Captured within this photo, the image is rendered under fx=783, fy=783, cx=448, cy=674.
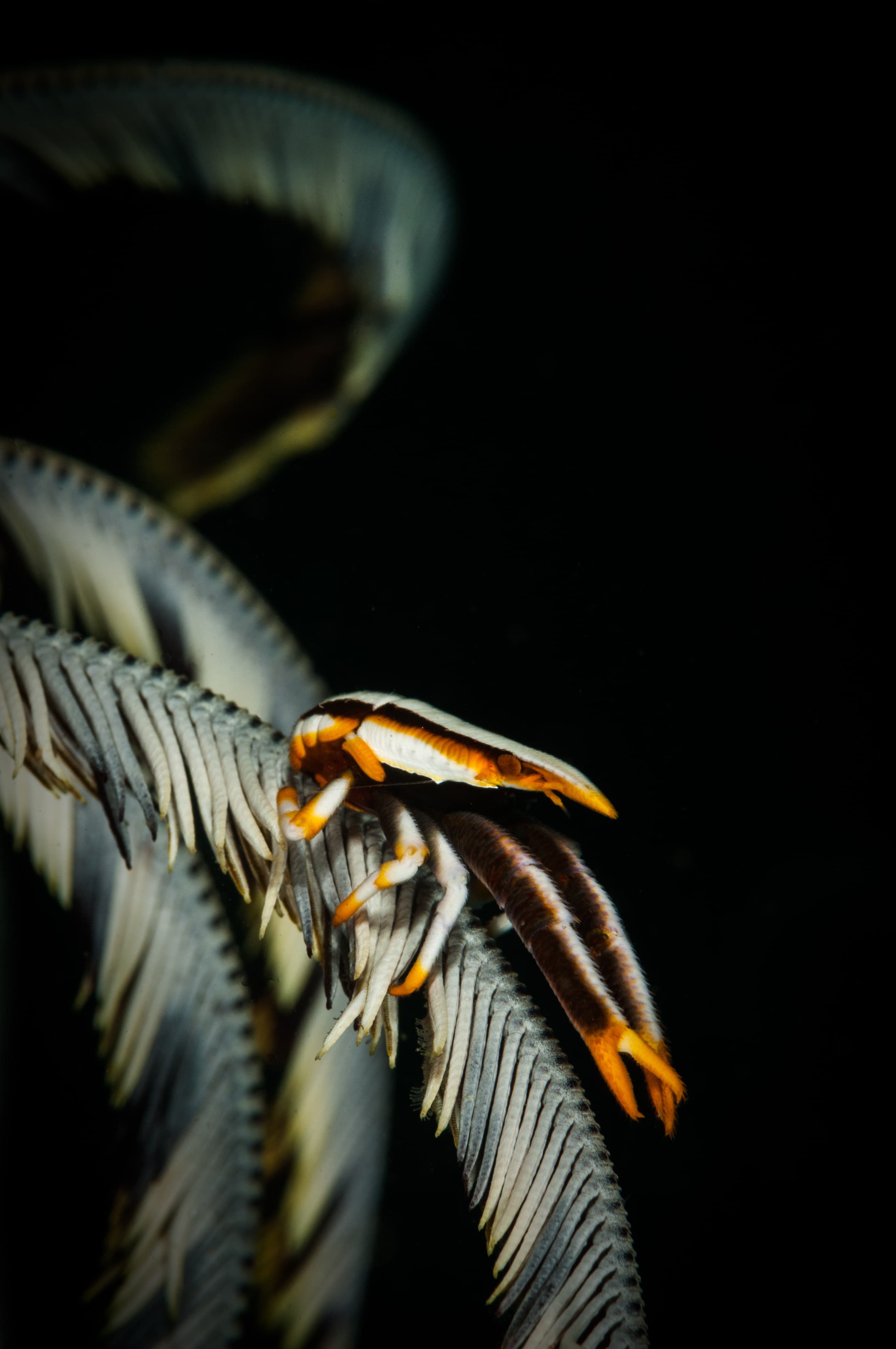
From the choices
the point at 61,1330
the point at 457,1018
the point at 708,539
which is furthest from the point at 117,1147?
the point at 708,539

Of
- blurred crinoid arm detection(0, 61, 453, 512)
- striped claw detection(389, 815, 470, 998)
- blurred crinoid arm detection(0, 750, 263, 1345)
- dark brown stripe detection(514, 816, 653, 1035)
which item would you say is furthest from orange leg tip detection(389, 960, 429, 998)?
blurred crinoid arm detection(0, 61, 453, 512)

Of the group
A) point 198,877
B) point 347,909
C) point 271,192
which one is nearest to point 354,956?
point 347,909

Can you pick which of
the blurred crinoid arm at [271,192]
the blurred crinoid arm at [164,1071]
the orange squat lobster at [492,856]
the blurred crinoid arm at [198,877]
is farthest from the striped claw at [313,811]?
the blurred crinoid arm at [271,192]

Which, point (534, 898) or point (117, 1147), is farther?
point (117, 1147)

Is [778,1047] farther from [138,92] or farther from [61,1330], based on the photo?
[138,92]

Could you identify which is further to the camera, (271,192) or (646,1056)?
(271,192)

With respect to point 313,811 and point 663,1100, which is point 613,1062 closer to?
point 663,1100

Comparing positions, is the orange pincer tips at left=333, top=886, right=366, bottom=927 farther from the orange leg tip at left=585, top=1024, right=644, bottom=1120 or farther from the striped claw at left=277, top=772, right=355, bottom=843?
the orange leg tip at left=585, top=1024, right=644, bottom=1120
